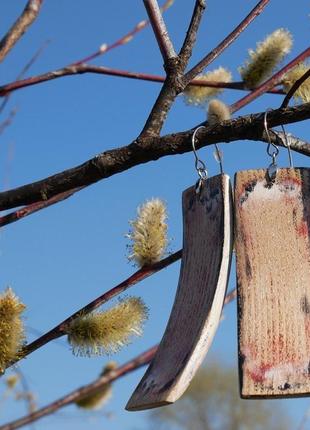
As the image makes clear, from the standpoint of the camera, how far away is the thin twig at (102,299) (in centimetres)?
100

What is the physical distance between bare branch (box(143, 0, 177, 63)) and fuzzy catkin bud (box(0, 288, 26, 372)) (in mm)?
305

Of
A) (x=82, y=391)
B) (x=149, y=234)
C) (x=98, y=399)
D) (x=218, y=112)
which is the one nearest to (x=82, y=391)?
(x=82, y=391)

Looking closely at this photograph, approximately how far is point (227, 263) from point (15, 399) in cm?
103

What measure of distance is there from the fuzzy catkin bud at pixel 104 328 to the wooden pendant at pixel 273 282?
0.22 metres

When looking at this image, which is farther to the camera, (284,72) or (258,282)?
(284,72)

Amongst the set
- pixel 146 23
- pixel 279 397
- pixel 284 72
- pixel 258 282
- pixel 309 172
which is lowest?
pixel 279 397

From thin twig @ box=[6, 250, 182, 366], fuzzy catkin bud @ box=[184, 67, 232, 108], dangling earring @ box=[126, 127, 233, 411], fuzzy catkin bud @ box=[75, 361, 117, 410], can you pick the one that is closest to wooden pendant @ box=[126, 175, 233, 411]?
dangling earring @ box=[126, 127, 233, 411]

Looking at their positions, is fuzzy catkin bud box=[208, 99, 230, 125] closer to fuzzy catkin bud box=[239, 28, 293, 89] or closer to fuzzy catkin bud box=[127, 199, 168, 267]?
fuzzy catkin bud box=[127, 199, 168, 267]

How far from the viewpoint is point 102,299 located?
1.04m

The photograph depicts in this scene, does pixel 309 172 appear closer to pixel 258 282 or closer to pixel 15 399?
pixel 258 282

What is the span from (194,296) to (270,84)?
19.3 inches

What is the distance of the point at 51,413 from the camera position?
1.25 meters

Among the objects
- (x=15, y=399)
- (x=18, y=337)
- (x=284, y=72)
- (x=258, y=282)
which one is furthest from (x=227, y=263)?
(x=15, y=399)

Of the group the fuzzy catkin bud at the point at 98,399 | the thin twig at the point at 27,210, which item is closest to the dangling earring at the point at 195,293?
the thin twig at the point at 27,210
